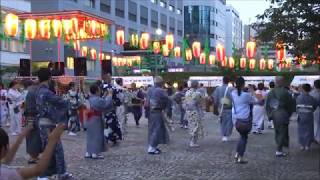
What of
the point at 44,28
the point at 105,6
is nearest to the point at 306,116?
the point at 44,28

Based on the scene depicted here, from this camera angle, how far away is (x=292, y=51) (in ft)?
44.6

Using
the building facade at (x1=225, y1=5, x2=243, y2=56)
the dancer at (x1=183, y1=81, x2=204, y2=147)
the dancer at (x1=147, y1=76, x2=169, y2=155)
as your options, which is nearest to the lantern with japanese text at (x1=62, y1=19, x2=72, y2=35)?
the dancer at (x1=183, y1=81, x2=204, y2=147)

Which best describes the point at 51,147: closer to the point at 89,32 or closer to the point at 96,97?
the point at 96,97

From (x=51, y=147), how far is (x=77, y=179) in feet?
18.7

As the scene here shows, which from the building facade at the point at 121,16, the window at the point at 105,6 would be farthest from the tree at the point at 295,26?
the window at the point at 105,6

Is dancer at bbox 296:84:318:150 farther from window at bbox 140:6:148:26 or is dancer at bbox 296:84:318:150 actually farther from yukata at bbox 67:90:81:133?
window at bbox 140:6:148:26

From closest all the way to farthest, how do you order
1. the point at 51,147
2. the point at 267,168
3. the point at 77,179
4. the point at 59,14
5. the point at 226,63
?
the point at 51,147 → the point at 77,179 → the point at 267,168 → the point at 59,14 → the point at 226,63

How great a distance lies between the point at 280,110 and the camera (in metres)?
11.4

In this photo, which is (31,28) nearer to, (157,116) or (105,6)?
(157,116)

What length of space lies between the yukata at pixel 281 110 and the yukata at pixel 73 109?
25.4 feet

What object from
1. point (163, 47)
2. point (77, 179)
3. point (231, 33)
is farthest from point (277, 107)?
point (231, 33)

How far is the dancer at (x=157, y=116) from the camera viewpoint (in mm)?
12164

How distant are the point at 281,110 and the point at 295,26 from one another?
2492 millimetres

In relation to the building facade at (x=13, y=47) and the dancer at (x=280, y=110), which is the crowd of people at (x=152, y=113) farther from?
the building facade at (x=13, y=47)
